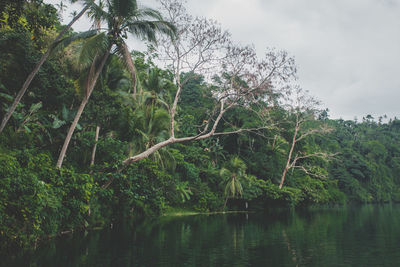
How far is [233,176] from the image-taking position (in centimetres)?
2825

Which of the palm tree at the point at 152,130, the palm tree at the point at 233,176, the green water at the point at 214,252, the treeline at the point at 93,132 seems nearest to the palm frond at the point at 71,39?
the treeline at the point at 93,132

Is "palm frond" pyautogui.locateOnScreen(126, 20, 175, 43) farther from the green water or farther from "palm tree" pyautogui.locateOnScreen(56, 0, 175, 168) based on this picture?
the green water

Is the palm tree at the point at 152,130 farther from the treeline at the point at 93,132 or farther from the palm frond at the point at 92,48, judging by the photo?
the palm frond at the point at 92,48

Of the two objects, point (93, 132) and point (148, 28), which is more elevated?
point (148, 28)

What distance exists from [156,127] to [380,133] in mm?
70796

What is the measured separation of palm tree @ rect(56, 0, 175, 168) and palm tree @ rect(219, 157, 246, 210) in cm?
1637

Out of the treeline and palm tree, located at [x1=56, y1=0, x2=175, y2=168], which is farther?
palm tree, located at [x1=56, y1=0, x2=175, y2=168]

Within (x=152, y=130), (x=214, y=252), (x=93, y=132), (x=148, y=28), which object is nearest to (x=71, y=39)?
(x=148, y=28)

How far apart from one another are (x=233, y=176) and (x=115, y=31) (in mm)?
18023

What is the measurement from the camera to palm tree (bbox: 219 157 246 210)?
27.8m

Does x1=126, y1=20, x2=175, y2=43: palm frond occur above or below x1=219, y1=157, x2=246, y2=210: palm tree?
above

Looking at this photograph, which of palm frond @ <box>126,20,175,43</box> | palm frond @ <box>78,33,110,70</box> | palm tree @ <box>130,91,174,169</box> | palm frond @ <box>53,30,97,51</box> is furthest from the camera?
palm tree @ <box>130,91,174,169</box>

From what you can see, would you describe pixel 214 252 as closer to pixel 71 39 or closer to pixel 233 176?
pixel 71 39

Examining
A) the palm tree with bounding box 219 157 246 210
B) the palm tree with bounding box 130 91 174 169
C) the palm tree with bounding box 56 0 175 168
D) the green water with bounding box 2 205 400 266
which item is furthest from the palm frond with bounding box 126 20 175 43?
the palm tree with bounding box 219 157 246 210
